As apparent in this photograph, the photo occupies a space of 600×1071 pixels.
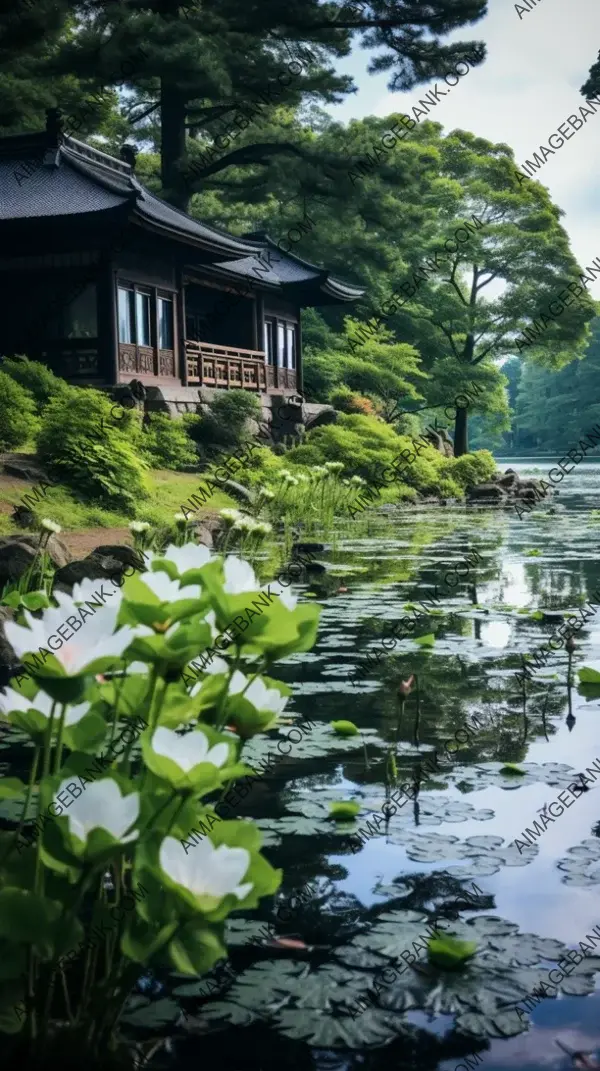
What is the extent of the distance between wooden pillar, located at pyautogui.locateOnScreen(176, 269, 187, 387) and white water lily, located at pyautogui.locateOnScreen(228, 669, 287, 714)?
1852 cm

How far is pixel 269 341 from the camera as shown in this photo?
2525 centimetres

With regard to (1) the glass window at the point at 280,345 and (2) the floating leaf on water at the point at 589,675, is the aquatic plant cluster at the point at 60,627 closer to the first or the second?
(2) the floating leaf on water at the point at 589,675

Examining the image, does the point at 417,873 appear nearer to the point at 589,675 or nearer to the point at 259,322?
the point at 589,675

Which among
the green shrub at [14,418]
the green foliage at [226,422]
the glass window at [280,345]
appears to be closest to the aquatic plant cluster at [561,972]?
the green shrub at [14,418]

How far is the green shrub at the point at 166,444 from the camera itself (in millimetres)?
15344

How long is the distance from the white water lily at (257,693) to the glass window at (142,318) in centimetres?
1759

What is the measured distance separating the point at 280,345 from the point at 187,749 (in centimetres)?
2489

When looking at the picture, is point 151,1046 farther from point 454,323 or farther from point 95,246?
point 454,323

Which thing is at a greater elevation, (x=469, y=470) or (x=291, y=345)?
(x=291, y=345)

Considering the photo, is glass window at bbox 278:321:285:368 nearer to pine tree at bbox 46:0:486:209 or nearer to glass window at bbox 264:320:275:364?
glass window at bbox 264:320:275:364

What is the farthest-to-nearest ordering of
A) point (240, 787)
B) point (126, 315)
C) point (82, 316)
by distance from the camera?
point (82, 316), point (126, 315), point (240, 787)

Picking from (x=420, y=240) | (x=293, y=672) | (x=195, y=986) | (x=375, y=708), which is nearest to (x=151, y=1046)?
(x=195, y=986)

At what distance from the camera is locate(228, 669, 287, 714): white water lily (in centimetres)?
172

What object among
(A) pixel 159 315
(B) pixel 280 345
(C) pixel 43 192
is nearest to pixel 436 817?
(C) pixel 43 192
